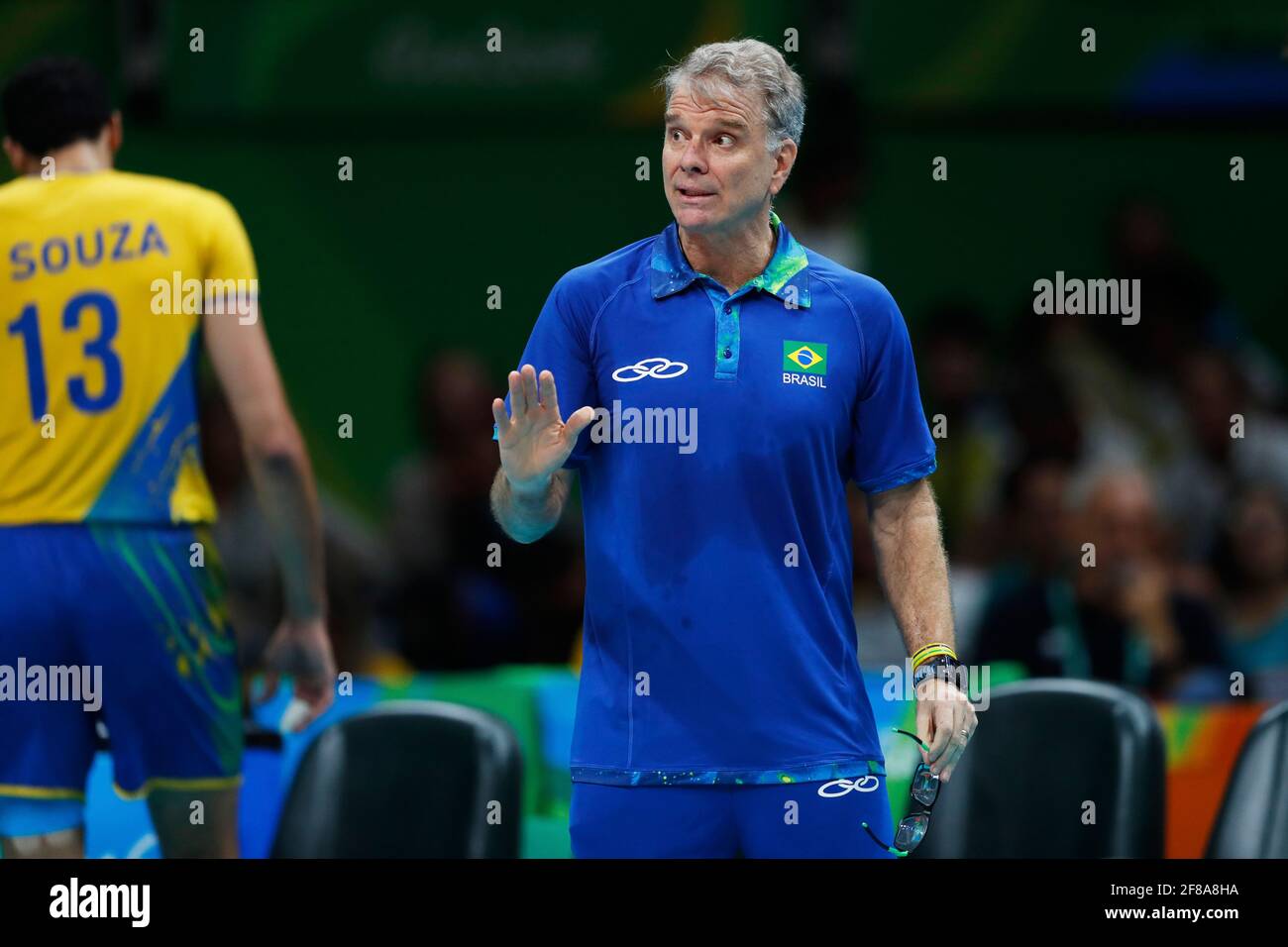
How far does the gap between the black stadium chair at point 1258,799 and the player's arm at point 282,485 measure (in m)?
2.33

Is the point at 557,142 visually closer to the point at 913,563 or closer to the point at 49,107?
the point at 49,107

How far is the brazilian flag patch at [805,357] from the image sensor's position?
3631 millimetres

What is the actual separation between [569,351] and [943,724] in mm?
960

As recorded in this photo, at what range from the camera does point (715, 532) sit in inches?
141

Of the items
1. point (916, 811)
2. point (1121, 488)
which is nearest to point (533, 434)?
point (916, 811)

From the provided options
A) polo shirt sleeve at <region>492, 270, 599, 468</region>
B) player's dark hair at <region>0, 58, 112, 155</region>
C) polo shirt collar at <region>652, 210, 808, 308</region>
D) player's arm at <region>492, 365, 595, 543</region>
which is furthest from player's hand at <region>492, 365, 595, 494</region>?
player's dark hair at <region>0, 58, 112, 155</region>

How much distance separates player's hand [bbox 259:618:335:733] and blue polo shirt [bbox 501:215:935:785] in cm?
123

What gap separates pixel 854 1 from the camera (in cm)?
831

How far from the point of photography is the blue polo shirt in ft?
11.7

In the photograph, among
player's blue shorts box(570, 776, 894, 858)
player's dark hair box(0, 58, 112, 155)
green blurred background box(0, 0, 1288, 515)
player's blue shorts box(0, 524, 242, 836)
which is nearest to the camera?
player's blue shorts box(570, 776, 894, 858)

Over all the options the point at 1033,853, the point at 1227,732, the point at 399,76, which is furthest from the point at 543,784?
the point at 399,76

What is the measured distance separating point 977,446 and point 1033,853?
2.57m

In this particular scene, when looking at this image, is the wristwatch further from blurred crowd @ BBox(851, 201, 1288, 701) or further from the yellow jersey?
blurred crowd @ BBox(851, 201, 1288, 701)

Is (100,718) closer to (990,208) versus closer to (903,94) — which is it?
(903,94)
